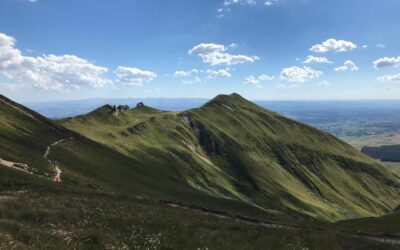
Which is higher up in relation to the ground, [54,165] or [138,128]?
[138,128]

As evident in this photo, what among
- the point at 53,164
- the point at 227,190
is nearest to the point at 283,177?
the point at 227,190

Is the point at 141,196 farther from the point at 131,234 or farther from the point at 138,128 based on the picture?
the point at 138,128

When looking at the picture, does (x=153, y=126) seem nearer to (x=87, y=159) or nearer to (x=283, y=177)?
(x=283, y=177)

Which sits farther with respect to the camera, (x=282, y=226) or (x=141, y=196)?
(x=141, y=196)

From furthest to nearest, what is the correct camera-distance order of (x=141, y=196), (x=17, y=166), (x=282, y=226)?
(x=17, y=166)
(x=141, y=196)
(x=282, y=226)

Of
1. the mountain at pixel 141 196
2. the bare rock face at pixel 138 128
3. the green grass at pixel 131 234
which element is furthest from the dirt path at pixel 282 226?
the bare rock face at pixel 138 128

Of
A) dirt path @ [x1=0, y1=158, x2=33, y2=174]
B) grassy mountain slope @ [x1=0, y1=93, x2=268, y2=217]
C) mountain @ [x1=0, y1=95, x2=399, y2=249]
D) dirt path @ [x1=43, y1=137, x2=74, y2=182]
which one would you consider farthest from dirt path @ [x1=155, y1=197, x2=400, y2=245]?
dirt path @ [x1=0, y1=158, x2=33, y2=174]

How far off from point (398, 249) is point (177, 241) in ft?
46.2

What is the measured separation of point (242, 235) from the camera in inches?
1049

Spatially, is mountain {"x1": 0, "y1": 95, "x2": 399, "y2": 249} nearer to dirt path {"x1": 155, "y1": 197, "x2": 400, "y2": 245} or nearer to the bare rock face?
dirt path {"x1": 155, "y1": 197, "x2": 400, "y2": 245}

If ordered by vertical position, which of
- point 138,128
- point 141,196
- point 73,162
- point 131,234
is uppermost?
point 131,234

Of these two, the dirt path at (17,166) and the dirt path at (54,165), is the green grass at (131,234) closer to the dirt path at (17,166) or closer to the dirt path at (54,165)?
the dirt path at (17,166)

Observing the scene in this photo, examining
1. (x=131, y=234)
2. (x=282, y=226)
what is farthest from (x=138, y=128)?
(x=131, y=234)

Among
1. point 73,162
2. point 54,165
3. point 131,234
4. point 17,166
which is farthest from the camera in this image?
point 73,162
